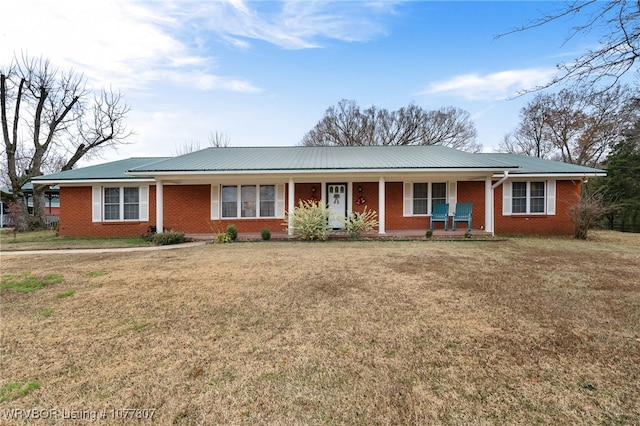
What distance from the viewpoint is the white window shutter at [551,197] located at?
42.8ft

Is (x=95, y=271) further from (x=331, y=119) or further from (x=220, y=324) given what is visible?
(x=331, y=119)

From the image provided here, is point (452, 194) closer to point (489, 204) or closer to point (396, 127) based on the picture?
point (489, 204)

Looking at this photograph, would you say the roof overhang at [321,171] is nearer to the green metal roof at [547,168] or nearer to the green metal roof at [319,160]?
the green metal roof at [319,160]

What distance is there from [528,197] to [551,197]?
99cm

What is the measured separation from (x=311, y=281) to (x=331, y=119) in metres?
28.3

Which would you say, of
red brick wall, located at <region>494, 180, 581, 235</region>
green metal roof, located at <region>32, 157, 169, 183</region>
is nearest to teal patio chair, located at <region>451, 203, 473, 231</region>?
red brick wall, located at <region>494, 180, 581, 235</region>

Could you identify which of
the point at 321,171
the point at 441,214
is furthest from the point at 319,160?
the point at 441,214

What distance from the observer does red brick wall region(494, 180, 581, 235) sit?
13.1 metres

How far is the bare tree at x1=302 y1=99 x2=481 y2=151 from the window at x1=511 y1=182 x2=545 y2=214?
673 inches

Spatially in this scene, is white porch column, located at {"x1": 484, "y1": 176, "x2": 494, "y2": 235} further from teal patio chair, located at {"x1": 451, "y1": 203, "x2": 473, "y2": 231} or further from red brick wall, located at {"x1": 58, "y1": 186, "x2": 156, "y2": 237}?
red brick wall, located at {"x1": 58, "y1": 186, "x2": 156, "y2": 237}

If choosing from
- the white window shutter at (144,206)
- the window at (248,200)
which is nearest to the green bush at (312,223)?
the window at (248,200)

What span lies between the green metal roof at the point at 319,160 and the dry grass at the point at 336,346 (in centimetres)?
622

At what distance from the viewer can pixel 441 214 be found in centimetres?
1271

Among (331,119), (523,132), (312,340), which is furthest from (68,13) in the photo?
(523,132)
